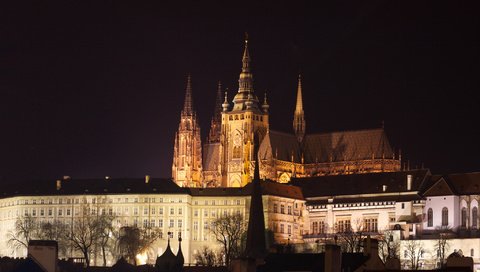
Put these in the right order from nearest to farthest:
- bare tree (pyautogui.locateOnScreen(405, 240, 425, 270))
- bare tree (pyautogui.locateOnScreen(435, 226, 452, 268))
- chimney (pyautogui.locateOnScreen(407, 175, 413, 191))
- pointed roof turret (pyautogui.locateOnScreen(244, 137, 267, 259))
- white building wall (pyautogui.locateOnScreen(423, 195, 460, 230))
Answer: pointed roof turret (pyautogui.locateOnScreen(244, 137, 267, 259)), bare tree (pyautogui.locateOnScreen(435, 226, 452, 268)), bare tree (pyautogui.locateOnScreen(405, 240, 425, 270)), white building wall (pyautogui.locateOnScreen(423, 195, 460, 230)), chimney (pyautogui.locateOnScreen(407, 175, 413, 191))

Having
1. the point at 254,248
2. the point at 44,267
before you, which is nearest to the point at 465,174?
the point at 254,248

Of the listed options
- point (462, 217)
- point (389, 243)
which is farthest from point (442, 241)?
point (462, 217)

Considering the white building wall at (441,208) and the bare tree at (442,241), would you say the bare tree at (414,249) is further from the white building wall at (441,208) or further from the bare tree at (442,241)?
the white building wall at (441,208)

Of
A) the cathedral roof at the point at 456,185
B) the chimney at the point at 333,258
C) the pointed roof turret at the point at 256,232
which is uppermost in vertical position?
the cathedral roof at the point at 456,185

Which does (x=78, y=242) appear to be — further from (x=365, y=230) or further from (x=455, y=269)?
(x=455, y=269)

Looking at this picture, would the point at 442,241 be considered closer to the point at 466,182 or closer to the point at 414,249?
the point at 414,249

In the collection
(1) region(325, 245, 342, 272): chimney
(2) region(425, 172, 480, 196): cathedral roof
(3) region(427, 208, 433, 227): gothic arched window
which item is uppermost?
(2) region(425, 172, 480, 196): cathedral roof

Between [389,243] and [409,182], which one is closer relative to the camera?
[389,243]

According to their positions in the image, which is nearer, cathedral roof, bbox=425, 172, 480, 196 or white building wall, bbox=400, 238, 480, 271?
white building wall, bbox=400, 238, 480, 271

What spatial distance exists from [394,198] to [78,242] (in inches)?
1368

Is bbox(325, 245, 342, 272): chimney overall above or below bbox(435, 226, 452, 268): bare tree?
below

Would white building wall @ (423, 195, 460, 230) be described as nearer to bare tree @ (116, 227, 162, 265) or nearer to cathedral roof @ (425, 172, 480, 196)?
cathedral roof @ (425, 172, 480, 196)

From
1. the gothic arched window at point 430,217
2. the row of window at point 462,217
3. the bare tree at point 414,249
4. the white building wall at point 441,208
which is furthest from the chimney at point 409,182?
the bare tree at point 414,249

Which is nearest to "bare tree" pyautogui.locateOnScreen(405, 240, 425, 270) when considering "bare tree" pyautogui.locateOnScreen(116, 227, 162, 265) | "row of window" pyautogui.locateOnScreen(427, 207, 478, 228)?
"row of window" pyautogui.locateOnScreen(427, 207, 478, 228)
